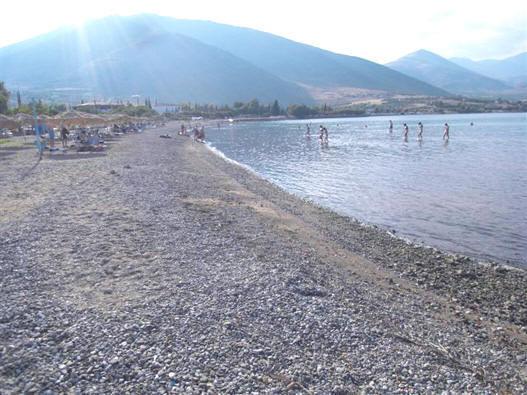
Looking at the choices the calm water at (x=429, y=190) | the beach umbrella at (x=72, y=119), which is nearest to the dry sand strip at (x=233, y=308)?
the calm water at (x=429, y=190)

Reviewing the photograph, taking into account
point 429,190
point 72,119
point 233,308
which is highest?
point 72,119

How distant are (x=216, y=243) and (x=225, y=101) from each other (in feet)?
639

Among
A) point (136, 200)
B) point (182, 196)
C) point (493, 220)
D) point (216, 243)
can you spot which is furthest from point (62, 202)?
point (493, 220)

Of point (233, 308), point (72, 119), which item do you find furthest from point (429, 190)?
point (72, 119)

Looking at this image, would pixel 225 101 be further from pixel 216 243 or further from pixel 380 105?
pixel 216 243

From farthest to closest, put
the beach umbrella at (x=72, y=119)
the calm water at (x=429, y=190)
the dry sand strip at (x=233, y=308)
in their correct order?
1. the beach umbrella at (x=72, y=119)
2. the calm water at (x=429, y=190)
3. the dry sand strip at (x=233, y=308)

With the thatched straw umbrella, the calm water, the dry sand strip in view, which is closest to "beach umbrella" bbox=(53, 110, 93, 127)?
the thatched straw umbrella

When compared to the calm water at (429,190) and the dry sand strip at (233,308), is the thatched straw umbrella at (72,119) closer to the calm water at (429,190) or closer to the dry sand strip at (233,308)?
the calm water at (429,190)

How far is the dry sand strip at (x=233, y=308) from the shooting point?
4668 mm

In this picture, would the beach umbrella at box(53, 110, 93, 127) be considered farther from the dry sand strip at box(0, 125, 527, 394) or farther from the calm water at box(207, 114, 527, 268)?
the dry sand strip at box(0, 125, 527, 394)

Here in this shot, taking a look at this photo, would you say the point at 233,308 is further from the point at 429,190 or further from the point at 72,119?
the point at 72,119

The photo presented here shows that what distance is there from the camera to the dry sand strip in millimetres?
4668

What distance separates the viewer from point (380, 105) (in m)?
186

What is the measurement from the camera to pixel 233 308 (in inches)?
245
